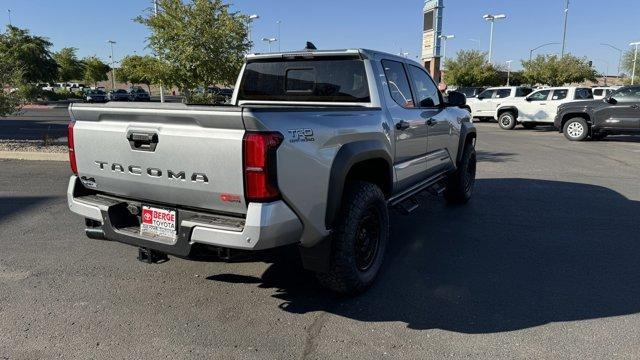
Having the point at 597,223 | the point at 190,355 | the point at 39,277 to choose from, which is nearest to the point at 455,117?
the point at 597,223

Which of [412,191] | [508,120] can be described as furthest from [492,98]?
[412,191]

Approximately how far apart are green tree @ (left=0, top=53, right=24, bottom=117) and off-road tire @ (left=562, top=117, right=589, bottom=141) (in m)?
16.8

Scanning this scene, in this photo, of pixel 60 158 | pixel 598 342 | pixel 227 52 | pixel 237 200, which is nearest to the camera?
pixel 237 200

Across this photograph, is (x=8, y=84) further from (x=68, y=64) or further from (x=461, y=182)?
(x=68, y=64)

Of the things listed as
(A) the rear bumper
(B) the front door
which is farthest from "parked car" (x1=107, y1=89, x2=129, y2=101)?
(A) the rear bumper

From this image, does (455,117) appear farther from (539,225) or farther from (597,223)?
(597,223)

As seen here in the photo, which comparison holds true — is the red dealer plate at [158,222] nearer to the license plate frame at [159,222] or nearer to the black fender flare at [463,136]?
the license plate frame at [159,222]

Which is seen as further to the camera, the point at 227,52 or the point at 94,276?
the point at 227,52


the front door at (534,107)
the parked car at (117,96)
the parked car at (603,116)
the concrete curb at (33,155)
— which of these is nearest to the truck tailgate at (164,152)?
the concrete curb at (33,155)

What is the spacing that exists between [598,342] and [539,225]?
2872 millimetres

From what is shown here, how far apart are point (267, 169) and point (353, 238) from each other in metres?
1.04

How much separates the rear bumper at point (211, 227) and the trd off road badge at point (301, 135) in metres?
0.39

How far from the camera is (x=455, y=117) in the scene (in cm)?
618

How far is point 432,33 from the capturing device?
2320 centimetres
